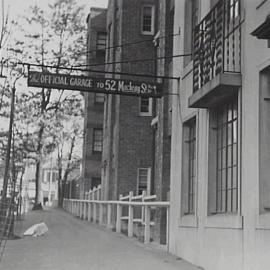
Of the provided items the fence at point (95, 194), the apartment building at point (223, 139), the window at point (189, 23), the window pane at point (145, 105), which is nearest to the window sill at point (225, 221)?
the apartment building at point (223, 139)

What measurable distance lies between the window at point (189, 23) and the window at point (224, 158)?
294cm

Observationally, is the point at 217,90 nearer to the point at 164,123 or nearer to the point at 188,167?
the point at 188,167

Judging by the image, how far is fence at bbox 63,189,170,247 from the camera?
17.3 m

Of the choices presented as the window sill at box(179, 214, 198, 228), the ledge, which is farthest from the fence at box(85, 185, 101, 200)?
the ledge

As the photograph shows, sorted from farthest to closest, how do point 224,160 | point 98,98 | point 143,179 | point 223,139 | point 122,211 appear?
point 98,98
point 143,179
point 122,211
point 223,139
point 224,160

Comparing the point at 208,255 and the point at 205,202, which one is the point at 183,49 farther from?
the point at 208,255

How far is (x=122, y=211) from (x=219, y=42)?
15.1 metres

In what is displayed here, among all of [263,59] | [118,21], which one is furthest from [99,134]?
[263,59]

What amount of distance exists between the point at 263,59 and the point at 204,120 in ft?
10.6

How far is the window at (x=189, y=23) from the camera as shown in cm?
1459

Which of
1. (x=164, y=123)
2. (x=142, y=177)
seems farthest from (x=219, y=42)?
(x=142, y=177)

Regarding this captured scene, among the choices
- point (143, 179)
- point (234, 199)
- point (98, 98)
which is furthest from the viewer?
point (98, 98)

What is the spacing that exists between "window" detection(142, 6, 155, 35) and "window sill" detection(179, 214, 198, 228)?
14.2 meters

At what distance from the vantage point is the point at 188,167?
46.3 feet
